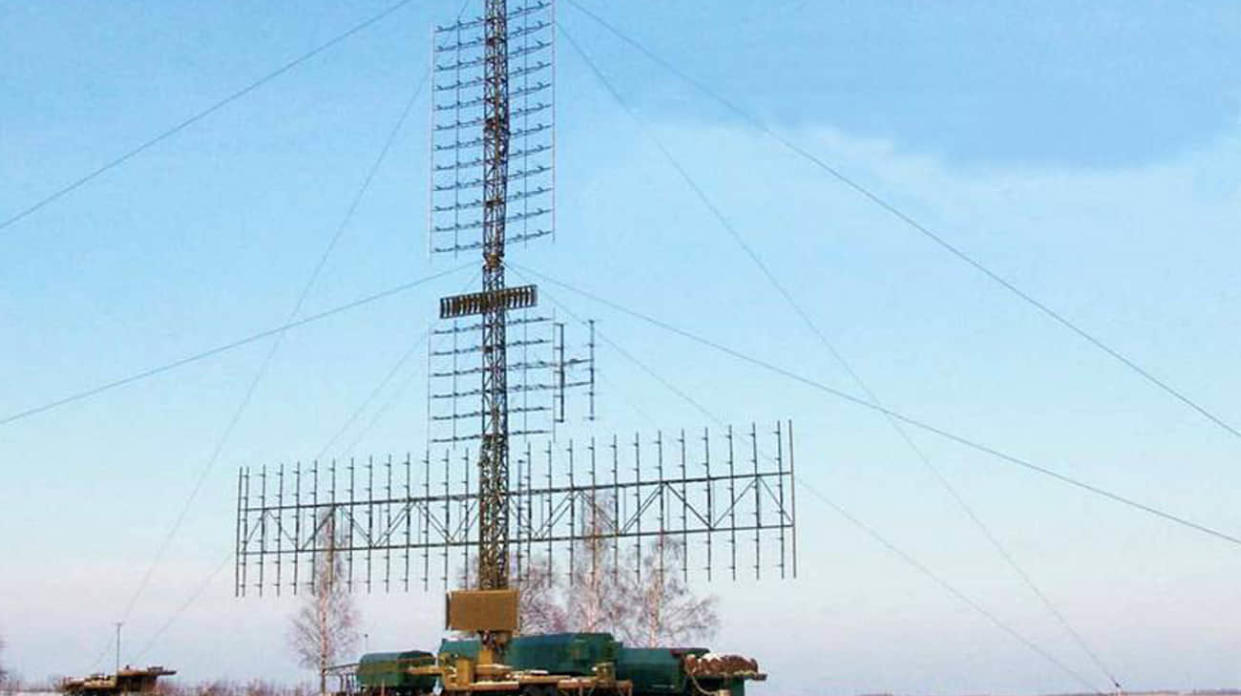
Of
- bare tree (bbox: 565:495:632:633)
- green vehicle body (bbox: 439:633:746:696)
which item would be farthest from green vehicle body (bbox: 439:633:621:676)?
bare tree (bbox: 565:495:632:633)

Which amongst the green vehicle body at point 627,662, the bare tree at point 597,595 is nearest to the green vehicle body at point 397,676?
the green vehicle body at point 627,662

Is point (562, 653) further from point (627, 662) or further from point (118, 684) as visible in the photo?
point (118, 684)

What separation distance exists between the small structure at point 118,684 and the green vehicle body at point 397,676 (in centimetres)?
Answer: 1178

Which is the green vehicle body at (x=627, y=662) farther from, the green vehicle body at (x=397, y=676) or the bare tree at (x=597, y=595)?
the bare tree at (x=597, y=595)

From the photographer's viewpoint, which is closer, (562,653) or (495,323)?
(562,653)

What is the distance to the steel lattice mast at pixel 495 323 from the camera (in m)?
62.8

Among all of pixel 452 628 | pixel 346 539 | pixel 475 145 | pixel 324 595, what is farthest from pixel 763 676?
pixel 324 595

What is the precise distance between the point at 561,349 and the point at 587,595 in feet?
60.3

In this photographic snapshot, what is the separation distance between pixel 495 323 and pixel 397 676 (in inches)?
721

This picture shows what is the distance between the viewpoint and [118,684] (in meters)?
58.8

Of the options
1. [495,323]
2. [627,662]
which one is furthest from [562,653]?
[495,323]

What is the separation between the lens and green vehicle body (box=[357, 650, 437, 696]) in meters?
51.8

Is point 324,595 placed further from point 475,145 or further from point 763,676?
point 763,676

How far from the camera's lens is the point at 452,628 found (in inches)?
2188
